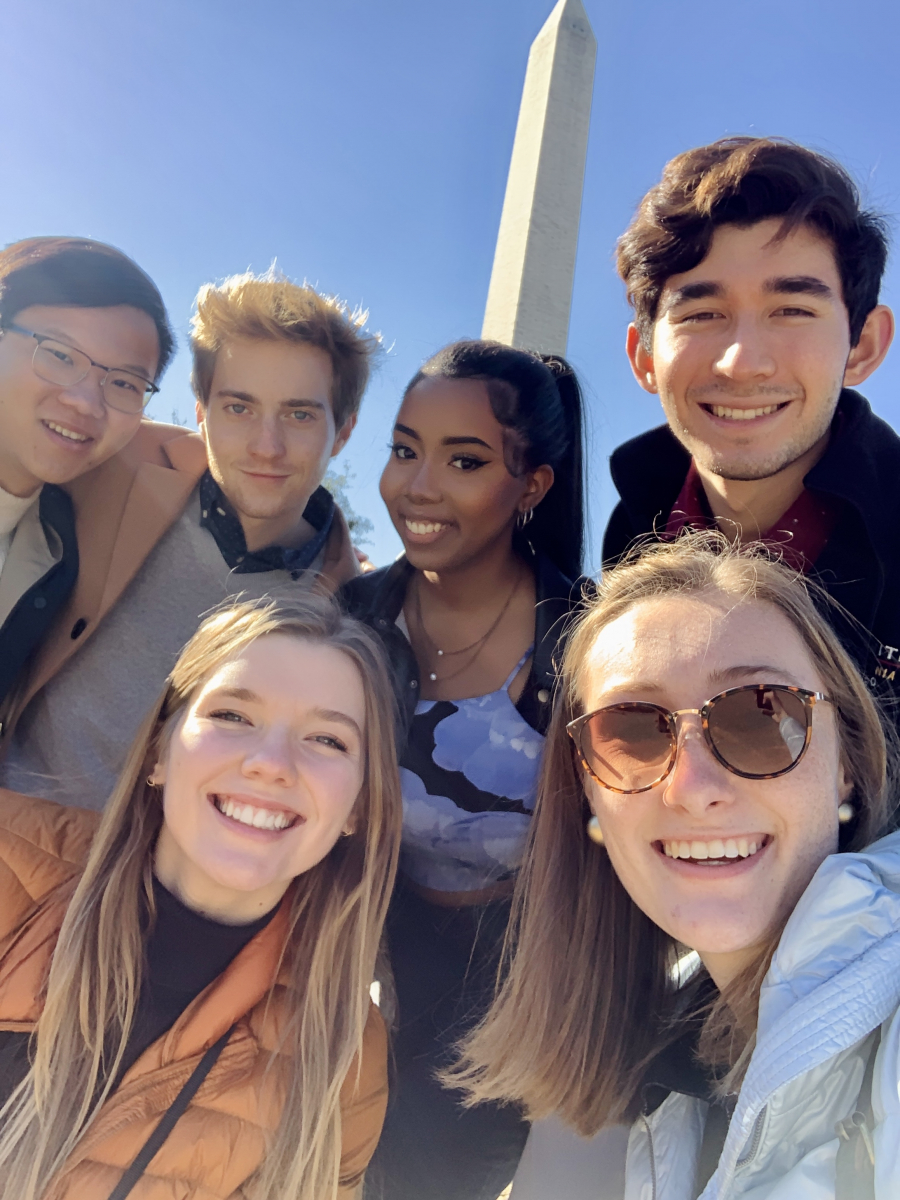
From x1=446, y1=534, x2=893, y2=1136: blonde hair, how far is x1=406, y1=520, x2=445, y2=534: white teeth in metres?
0.86

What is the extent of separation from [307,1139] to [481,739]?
1.13 metres

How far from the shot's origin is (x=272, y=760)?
6.36ft

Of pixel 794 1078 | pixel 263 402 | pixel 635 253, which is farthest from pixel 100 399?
A: pixel 794 1078

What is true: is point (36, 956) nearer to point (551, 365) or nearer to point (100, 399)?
point (100, 399)

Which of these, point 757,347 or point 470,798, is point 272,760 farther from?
point 757,347

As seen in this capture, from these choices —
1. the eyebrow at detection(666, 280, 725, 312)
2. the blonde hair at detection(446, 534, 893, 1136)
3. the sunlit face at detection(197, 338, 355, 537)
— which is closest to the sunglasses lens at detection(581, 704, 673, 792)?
the blonde hair at detection(446, 534, 893, 1136)

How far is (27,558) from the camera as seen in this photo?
277cm

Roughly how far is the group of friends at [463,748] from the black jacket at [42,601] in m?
0.01

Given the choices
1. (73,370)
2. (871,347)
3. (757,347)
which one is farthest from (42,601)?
(871,347)

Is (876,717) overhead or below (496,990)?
overhead

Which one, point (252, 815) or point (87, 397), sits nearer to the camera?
point (252, 815)

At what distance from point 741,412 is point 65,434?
227 centimetres

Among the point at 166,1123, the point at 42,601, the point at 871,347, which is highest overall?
the point at 871,347

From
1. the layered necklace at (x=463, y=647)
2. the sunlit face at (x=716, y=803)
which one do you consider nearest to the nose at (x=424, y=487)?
the layered necklace at (x=463, y=647)
